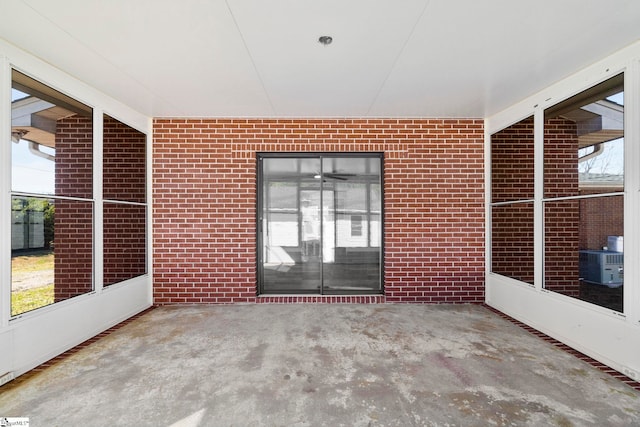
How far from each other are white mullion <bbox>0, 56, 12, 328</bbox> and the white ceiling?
38cm

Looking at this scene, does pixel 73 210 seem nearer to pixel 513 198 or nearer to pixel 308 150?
pixel 308 150

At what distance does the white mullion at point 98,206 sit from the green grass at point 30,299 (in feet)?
1.59

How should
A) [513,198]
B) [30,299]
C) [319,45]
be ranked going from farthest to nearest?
[513,198] → [30,299] → [319,45]

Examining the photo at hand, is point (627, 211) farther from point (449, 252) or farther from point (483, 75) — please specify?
point (449, 252)

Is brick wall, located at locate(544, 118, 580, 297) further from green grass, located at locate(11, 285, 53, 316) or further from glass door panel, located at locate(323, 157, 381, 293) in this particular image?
green grass, located at locate(11, 285, 53, 316)

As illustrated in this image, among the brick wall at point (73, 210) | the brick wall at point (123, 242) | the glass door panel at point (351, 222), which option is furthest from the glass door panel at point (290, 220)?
the brick wall at point (73, 210)

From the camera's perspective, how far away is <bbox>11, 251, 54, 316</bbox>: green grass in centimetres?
260

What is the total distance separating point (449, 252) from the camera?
4.51 metres

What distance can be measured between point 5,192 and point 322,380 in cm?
309

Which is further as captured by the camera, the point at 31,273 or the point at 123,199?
the point at 123,199

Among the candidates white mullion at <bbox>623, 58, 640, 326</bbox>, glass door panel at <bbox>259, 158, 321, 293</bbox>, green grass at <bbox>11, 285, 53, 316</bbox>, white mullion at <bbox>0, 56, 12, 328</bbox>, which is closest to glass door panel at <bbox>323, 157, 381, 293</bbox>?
glass door panel at <bbox>259, 158, 321, 293</bbox>

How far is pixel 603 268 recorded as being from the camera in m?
2.98

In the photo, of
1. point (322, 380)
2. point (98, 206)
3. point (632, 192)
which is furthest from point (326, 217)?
point (632, 192)

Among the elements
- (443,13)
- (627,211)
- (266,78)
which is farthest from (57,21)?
(627,211)
